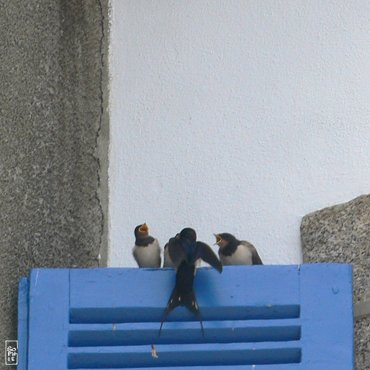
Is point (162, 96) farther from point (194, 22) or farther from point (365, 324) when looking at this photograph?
point (365, 324)

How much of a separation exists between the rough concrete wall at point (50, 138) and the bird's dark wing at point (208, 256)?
367 millimetres

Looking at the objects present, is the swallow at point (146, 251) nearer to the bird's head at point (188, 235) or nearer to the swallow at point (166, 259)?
the swallow at point (166, 259)

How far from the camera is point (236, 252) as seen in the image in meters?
2.59

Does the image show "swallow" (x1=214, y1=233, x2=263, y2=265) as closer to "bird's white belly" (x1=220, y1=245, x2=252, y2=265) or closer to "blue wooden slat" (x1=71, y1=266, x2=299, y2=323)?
"bird's white belly" (x1=220, y1=245, x2=252, y2=265)

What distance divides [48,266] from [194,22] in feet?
2.24

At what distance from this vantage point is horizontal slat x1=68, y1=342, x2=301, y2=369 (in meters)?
2.33

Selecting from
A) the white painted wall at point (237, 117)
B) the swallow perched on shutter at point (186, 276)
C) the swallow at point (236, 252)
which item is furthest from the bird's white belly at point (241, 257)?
the swallow perched on shutter at point (186, 276)

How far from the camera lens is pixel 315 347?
233cm

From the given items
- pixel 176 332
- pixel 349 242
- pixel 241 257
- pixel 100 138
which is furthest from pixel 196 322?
pixel 100 138

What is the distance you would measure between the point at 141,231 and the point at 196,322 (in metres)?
0.37

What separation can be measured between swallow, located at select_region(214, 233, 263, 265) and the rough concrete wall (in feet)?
1.04

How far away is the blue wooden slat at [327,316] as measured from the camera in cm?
233

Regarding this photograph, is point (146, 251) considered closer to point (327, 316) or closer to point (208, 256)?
point (208, 256)

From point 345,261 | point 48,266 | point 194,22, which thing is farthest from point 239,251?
point 194,22
